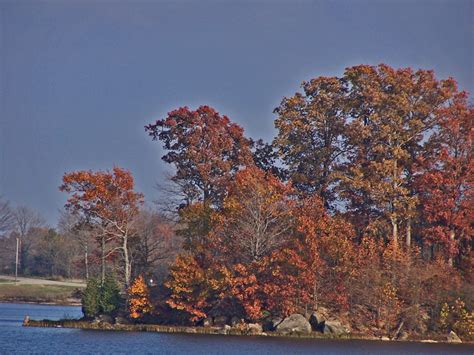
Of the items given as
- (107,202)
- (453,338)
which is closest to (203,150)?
(107,202)

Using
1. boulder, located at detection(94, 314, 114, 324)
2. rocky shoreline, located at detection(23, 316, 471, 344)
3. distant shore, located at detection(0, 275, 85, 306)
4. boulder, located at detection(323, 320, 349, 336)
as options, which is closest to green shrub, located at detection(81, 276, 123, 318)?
boulder, located at detection(94, 314, 114, 324)

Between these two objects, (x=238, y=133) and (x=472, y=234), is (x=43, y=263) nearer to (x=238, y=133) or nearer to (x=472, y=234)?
(x=238, y=133)

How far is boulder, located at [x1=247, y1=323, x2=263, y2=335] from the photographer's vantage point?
4734 centimetres

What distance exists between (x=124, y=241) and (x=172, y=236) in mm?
27188

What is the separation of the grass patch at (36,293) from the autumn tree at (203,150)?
98.5 ft

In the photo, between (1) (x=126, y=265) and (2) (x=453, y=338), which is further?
(1) (x=126, y=265)

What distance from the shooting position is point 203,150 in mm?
55906

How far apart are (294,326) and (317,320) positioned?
1.44 meters

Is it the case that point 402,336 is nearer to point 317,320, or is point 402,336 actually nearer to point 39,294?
point 317,320

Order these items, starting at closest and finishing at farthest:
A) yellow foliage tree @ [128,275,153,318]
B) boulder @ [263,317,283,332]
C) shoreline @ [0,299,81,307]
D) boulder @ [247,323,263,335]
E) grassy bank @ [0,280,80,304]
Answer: boulder @ [247,323,263,335] < boulder @ [263,317,283,332] < yellow foliage tree @ [128,275,153,318] < shoreline @ [0,299,81,307] < grassy bank @ [0,280,80,304]

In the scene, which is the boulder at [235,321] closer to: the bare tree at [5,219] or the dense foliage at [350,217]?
the dense foliage at [350,217]

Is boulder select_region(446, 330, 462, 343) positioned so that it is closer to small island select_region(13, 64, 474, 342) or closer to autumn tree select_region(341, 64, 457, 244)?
small island select_region(13, 64, 474, 342)

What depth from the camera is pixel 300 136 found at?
184 feet

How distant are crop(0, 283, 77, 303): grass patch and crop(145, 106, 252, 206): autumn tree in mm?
30018
